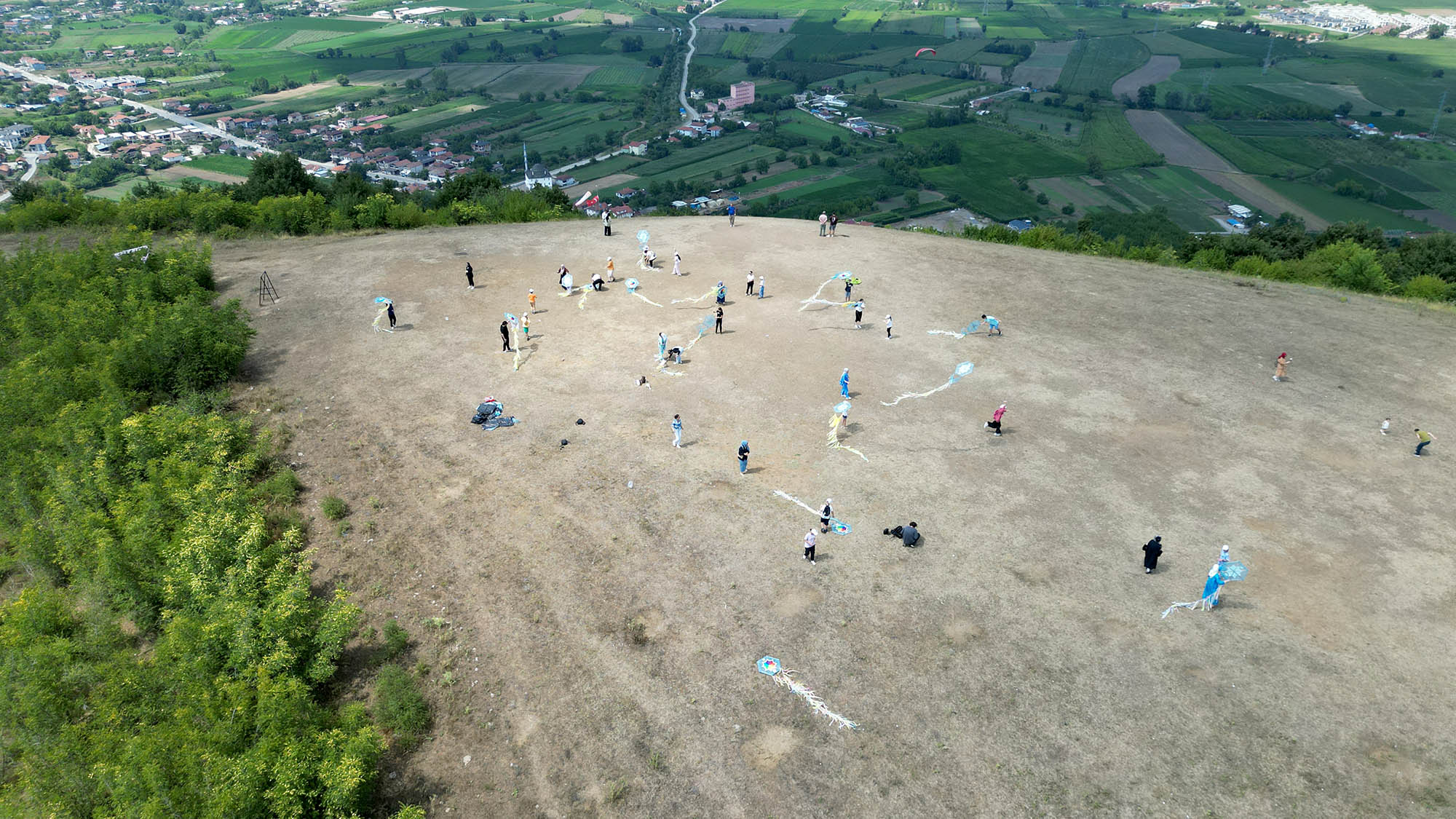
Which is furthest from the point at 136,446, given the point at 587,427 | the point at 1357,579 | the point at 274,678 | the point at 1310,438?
the point at 1310,438

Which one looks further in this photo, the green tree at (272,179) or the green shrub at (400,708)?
the green tree at (272,179)

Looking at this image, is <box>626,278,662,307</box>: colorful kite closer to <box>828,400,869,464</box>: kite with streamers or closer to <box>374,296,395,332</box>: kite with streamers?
<box>374,296,395,332</box>: kite with streamers

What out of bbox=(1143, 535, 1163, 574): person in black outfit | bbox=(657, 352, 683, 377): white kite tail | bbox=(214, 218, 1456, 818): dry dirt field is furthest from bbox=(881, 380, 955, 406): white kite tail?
bbox=(1143, 535, 1163, 574): person in black outfit

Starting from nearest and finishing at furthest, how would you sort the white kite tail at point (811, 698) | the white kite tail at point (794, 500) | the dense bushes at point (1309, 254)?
the white kite tail at point (811, 698) < the white kite tail at point (794, 500) < the dense bushes at point (1309, 254)

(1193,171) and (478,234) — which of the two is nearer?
(478,234)

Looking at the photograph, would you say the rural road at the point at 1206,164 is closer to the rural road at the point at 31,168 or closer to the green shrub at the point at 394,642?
the green shrub at the point at 394,642

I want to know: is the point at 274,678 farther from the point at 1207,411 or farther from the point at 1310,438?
the point at 1310,438

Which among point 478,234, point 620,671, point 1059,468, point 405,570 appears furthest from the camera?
point 478,234

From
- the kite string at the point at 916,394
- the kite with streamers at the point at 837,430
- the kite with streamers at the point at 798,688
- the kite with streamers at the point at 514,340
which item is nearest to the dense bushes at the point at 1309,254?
the kite string at the point at 916,394
